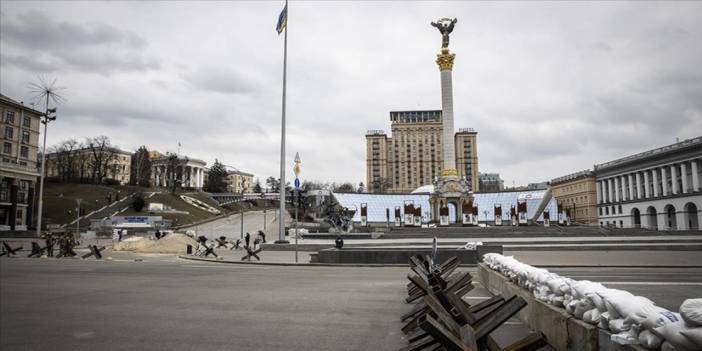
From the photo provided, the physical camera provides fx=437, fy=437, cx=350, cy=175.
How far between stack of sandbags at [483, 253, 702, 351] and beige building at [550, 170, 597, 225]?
111356 millimetres

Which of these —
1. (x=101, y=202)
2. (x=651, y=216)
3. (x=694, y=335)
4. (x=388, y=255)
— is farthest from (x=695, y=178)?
(x=101, y=202)

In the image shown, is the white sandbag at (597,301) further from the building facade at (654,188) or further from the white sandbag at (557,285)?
the building facade at (654,188)

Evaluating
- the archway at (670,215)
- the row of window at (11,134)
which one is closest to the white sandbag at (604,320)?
the row of window at (11,134)

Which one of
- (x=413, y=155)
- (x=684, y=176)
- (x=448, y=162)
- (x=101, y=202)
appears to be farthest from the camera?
(x=413, y=155)

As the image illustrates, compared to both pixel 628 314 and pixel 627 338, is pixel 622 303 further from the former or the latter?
pixel 627 338

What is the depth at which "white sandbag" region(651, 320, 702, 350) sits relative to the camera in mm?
3115

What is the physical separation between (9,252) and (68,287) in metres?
21.4

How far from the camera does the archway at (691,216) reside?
77000mm

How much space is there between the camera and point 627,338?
149 inches

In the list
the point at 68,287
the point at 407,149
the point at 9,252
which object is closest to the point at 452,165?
the point at 9,252

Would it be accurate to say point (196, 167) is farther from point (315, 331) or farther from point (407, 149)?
point (315, 331)

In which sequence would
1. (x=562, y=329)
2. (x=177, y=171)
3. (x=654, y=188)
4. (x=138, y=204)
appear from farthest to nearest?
(x=177, y=171)
(x=138, y=204)
(x=654, y=188)
(x=562, y=329)

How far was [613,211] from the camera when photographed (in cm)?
10319

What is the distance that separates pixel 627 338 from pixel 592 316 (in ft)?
2.51
